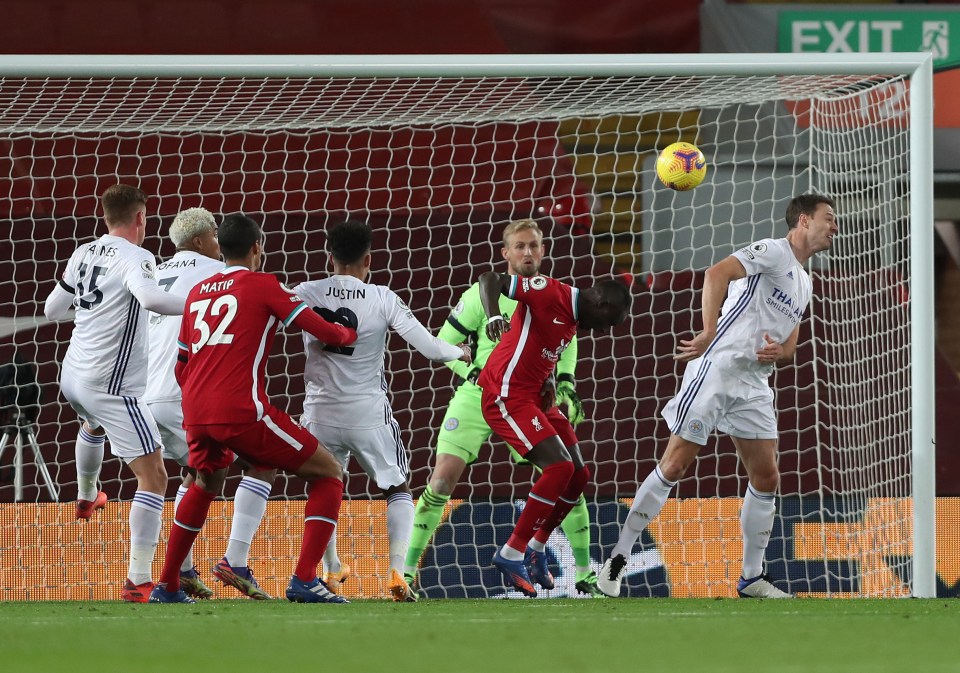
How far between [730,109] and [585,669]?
8612 millimetres

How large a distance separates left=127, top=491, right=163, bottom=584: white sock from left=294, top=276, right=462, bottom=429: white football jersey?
746 mm

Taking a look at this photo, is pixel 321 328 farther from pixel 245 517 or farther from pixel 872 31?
pixel 872 31

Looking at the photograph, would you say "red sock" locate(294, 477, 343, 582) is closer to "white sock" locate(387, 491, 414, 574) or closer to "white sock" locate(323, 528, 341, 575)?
"white sock" locate(387, 491, 414, 574)

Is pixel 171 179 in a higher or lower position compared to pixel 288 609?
higher

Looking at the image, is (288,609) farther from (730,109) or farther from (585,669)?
(730,109)

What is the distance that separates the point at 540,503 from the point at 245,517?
1323 millimetres

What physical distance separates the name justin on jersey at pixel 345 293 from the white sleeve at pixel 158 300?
0.62 m

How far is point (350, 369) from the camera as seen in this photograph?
19.4 feet

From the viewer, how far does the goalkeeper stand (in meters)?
6.66

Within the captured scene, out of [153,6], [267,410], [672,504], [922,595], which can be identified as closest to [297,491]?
[672,504]

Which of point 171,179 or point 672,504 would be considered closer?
point 672,504

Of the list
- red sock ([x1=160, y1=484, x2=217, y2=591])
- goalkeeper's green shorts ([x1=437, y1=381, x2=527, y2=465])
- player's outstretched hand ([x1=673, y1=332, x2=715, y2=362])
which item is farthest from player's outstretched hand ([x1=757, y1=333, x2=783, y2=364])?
red sock ([x1=160, y1=484, x2=217, y2=591])

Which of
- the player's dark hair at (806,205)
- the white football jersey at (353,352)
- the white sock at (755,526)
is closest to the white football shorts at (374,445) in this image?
the white football jersey at (353,352)

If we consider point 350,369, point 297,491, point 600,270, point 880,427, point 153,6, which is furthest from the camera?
point 153,6
